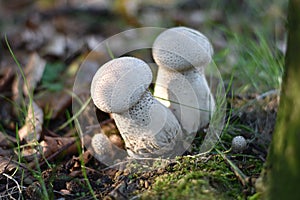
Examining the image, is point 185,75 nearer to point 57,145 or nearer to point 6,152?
point 57,145

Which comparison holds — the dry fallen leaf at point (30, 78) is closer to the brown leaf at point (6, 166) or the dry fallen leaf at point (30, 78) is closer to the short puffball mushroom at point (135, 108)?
the brown leaf at point (6, 166)

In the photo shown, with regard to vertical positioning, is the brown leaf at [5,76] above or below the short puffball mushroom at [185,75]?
below

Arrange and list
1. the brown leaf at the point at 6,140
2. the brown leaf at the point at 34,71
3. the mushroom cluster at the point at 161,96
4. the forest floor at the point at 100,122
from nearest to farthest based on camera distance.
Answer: the forest floor at the point at 100,122 < the mushroom cluster at the point at 161,96 < the brown leaf at the point at 6,140 < the brown leaf at the point at 34,71

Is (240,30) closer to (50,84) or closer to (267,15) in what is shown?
(267,15)

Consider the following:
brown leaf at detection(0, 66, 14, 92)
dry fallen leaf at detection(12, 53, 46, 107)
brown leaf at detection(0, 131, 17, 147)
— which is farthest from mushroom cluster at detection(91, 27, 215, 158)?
brown leaf at detection(0, 66, 14, 92)

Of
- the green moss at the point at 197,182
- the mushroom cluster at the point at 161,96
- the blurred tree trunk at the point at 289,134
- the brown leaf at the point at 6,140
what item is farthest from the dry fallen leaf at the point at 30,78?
the blurred tree trunk at the point at 289,134

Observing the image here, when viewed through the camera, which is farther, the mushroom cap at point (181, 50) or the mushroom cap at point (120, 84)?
the mushroom cap at point (181, 50)

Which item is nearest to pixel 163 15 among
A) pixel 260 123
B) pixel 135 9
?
pixel 135 9

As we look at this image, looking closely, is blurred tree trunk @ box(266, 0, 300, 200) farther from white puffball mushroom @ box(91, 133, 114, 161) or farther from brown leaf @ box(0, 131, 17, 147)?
brown leaf @ box(0, 131, 17, 147)
